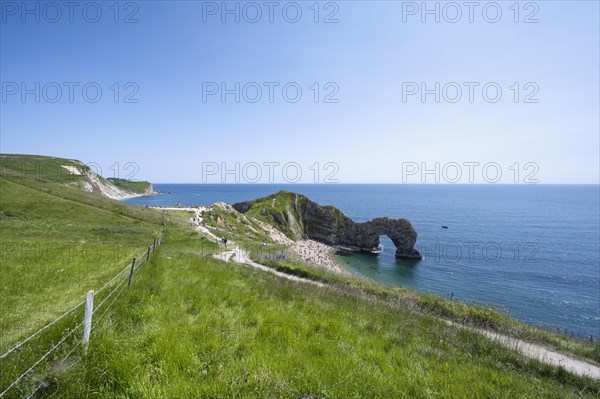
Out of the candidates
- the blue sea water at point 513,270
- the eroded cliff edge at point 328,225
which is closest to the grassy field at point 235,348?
the blue sea water at point 513,270

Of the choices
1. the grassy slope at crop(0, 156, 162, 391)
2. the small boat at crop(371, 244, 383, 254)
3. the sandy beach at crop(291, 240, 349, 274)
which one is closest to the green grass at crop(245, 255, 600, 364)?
the grassy slope at crop(0, 156, 162, 391)

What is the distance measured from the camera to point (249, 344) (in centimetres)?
731

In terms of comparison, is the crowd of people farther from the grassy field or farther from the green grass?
the grassy field

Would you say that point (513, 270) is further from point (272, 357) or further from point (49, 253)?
point (49, 253)

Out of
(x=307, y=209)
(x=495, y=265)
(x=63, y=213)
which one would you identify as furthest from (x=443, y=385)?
(x=307, y=209)

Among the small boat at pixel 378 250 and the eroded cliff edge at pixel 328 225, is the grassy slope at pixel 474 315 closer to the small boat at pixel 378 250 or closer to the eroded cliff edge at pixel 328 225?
the eroded cliff edge at pixel 328 225

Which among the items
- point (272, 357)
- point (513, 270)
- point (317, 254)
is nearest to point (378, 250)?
point (317, 254)

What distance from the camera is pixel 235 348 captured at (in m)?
7.09

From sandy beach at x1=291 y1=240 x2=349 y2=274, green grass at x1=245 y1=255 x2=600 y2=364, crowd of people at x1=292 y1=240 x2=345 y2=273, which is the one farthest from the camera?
crowd of people at x1=292 y1=240 x2=345 y2=273

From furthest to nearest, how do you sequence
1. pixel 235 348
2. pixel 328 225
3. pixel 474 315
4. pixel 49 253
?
1. pixel 328 225
2. pixel 49 253
3. pixel 474 315
4. pixel 235 348

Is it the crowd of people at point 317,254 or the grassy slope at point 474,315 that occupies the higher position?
the grassy slope at point 474,315

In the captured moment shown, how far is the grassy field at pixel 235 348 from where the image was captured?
535cm

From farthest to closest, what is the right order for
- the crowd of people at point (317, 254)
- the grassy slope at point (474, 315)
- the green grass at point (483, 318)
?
the crowd of people at point (317, 254), the grassy slope at point (474, 315), the green grass at point (483, 318)

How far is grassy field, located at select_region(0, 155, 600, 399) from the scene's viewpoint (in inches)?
211
